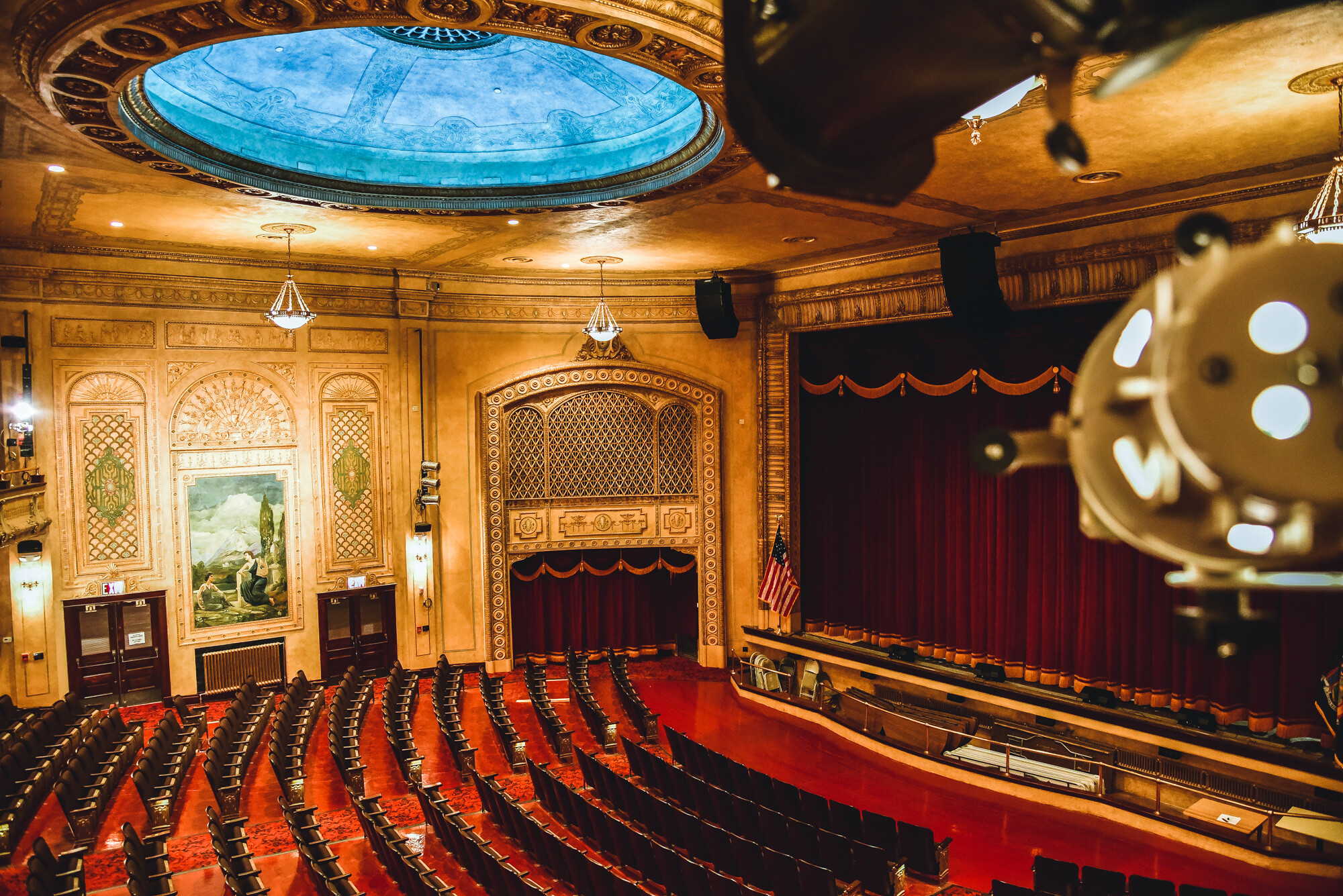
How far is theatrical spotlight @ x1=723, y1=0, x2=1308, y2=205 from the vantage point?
41.5 inches

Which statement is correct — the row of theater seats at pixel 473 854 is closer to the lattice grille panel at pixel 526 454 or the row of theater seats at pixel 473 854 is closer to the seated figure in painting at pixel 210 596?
the seated figure in painting at pixel 210 596

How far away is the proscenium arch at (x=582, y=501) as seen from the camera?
44.2 feet

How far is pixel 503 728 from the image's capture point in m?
9.98

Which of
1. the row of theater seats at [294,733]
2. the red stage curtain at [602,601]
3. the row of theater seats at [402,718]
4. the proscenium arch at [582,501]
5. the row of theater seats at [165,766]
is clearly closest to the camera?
the row of theater seats at [165,766]

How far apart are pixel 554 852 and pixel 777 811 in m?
2.29

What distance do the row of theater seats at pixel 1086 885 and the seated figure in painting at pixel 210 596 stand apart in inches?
402

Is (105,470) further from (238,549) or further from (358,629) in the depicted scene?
(358,629)

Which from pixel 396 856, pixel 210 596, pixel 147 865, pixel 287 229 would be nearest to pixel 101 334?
pixel 287 229

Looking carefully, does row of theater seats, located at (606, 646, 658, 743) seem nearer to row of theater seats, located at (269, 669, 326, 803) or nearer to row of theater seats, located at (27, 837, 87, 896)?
row of theater seats, located at (269, 669, 326, 803)

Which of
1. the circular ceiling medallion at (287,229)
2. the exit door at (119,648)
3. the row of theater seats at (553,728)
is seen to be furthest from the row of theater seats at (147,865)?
the circular ceiling medallion at (287,229)

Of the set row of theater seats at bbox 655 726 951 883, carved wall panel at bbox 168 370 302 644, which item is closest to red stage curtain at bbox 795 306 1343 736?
row of theater seats at bbox 655 726 951 883

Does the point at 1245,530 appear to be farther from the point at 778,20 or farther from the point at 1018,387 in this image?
the point at 1018,387

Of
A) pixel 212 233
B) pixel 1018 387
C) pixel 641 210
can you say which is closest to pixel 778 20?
pixel 641 210

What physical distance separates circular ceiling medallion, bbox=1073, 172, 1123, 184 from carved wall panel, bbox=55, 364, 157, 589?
11.2m
